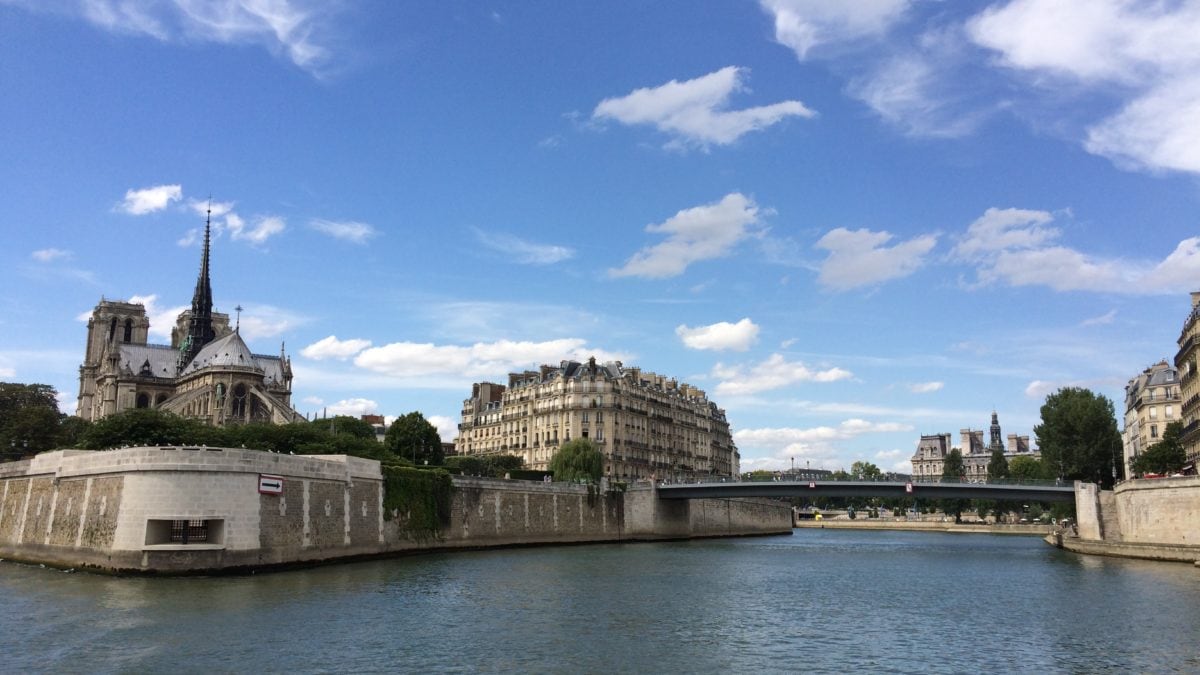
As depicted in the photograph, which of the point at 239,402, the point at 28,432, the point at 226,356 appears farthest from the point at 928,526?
the point at 28,432

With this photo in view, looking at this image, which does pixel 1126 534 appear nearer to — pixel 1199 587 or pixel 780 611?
pixel 1199 587

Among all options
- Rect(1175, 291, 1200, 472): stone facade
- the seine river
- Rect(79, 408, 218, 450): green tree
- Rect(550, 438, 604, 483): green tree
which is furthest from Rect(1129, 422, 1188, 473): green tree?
Rect(79, 408, 218, 450): green tree

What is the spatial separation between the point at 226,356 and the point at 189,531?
7916 cm

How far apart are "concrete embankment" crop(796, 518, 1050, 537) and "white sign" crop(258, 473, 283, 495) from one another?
9855 centimetres

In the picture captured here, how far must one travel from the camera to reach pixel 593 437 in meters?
115

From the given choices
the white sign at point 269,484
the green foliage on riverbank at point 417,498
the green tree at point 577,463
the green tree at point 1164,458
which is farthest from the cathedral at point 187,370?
the green tree at point 1164,458

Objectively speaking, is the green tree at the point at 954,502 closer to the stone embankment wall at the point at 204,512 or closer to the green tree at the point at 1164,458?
the green tree at the point at 1164,458

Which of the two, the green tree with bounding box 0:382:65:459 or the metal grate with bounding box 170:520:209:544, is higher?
the green tree with bounding box 0:382:65:459

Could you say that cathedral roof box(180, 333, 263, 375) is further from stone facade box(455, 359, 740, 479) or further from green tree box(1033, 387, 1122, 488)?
green tree box(1033, 387, 1122, 488)

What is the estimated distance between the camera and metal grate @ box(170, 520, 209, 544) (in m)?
43.5

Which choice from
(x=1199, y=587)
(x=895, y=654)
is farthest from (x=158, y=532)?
(x=1199, y=587)

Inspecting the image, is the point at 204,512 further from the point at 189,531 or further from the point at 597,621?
the point at 597,621

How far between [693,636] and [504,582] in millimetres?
15563

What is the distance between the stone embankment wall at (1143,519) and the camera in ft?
176
